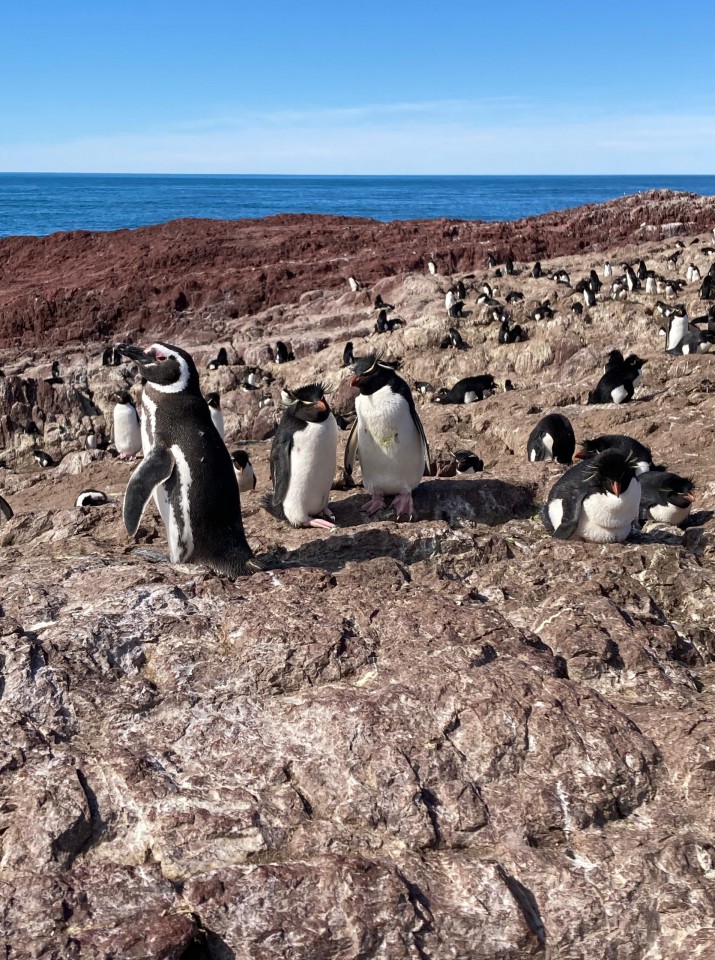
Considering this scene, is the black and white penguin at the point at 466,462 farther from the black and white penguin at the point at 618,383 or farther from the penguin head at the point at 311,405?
the black and white penguin at the point at 618,383

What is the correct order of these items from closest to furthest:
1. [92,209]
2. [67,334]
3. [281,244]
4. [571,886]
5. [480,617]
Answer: [571,886] < [480,617] < [67,334] < [281,244] < [92,209]

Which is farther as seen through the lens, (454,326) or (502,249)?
(502,249)

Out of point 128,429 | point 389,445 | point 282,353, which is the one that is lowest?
point 128,429

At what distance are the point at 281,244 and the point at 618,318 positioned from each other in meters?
23.1

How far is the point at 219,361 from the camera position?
901 inches

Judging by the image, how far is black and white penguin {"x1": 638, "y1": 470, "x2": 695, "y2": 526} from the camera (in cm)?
807

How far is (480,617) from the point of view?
534 cm

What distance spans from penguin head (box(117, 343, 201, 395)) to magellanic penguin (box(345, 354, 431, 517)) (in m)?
1.95

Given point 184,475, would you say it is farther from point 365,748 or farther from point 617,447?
point 617,447

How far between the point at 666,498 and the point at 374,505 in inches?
107

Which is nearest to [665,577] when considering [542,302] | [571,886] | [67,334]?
[571,886]

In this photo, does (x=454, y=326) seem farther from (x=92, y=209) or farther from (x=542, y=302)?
(x=92, y=209)

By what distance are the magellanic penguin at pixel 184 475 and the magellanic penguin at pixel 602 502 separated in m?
2.56

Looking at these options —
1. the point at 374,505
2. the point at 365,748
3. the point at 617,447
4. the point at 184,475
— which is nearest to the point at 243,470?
the point at 374,505
